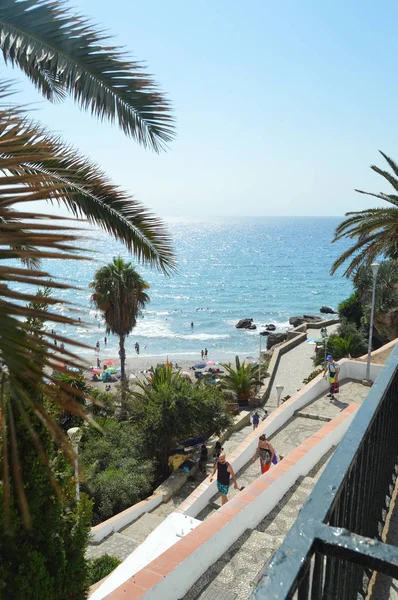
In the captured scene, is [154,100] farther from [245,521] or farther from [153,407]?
[153,407]

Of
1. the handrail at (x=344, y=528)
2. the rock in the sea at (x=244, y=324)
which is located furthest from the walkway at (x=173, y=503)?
the rock in the sea at (x=244, y=324)

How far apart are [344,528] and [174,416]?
1430 cm

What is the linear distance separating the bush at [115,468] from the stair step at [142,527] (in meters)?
1.16

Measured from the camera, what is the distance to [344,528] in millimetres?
1545

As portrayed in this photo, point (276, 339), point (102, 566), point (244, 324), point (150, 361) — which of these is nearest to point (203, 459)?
point (102, 566)

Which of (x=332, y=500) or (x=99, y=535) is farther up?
(x=332, y=500)

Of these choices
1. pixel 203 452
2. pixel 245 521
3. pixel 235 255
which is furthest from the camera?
pixel 235 255

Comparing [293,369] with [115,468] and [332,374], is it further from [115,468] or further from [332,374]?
[115,468]

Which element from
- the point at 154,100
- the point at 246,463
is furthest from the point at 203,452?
the point at 154,100

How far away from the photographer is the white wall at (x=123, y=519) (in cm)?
1037

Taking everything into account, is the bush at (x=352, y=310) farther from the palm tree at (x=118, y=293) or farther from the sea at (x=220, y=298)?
the palm tree at (x=118, y=293)

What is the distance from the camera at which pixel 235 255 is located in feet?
497

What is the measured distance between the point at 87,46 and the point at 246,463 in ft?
29.1

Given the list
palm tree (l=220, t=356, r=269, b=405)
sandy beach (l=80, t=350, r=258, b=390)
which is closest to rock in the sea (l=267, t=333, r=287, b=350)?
sandy beach (l=80, t=350, r=258, b=390)
